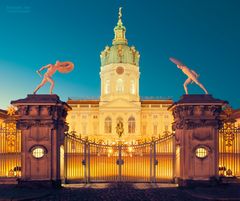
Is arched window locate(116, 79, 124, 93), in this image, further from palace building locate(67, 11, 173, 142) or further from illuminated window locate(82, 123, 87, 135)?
illuminated window locate(82, 123, 87, 135)

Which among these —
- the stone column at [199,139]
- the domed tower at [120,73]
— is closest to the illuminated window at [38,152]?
the stone column at [199,139]

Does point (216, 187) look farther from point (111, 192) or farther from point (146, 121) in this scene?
point (146, 121)

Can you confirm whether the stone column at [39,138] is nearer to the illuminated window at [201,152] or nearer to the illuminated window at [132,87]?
the illuminated window at [201,152]

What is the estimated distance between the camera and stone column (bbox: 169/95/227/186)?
17406 mm

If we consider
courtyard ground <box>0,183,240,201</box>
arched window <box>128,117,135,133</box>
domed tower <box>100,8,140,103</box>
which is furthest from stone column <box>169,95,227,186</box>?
domed tower <box>100,8,140,103</box>

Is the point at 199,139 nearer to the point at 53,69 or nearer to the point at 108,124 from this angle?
the point at 53,69

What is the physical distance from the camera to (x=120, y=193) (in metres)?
Answer: 15.8

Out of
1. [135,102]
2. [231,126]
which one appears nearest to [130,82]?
[135,102]

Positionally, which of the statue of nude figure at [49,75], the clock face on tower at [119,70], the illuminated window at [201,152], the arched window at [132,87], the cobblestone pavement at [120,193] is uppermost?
the clock face on tower at [119,70]

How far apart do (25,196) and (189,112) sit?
7.84m

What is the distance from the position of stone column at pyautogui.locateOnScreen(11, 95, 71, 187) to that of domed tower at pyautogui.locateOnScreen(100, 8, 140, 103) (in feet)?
229

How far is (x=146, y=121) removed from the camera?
85.2m

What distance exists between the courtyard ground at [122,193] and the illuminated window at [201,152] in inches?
58.1

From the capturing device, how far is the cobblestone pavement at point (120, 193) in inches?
573
